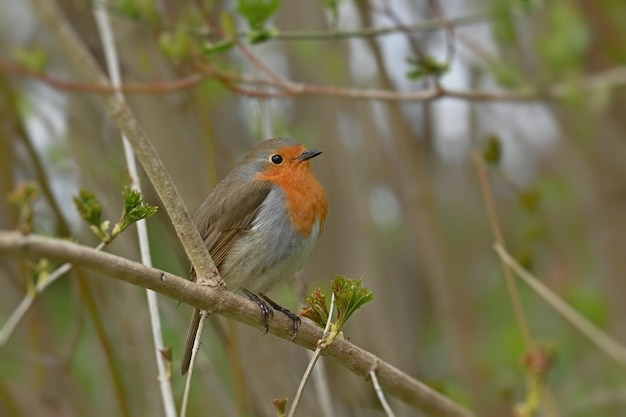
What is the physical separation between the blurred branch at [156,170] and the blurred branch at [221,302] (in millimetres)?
82

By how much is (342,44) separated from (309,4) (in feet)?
1.08

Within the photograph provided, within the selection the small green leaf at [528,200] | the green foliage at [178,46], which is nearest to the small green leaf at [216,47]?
the green foliage at [178,46]

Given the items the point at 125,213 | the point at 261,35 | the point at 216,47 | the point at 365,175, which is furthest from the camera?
the point at 365,175

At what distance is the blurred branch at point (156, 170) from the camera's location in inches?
94.0

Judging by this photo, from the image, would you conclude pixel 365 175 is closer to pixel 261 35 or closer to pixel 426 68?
pixel 426 68

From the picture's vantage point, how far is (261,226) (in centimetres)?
378

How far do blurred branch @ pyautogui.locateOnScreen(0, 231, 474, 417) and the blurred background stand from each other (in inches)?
20.7

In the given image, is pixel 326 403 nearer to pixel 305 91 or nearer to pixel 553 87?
pixel 305 91

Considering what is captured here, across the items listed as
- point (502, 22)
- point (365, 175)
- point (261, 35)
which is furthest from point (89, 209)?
point (365, 175)

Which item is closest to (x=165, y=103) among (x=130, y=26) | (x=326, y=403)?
(x=130, y=26)

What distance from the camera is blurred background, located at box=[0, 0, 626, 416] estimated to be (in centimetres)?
416

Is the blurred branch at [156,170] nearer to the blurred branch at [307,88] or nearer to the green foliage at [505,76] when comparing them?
the blurred branch at [307,88]

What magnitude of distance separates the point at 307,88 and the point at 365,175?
1.73m

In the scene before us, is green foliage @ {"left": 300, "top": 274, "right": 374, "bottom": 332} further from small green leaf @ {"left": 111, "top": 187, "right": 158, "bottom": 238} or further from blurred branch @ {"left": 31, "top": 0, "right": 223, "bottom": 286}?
small green leaf @ {"left": 111, "top": 187, "right": 158, "bottom": 238}
